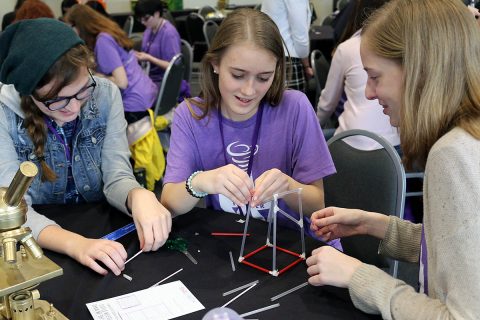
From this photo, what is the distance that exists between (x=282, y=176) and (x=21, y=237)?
0.75 metres

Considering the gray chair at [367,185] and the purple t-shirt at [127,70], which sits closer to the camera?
the gray chair at [367,185]

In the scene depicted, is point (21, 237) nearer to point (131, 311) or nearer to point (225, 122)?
point (131, 311)

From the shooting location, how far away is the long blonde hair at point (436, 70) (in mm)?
1015

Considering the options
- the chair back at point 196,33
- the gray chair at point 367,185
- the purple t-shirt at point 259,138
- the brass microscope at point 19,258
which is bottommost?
the chair back at point 196,33

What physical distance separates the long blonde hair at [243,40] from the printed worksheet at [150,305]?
73cm

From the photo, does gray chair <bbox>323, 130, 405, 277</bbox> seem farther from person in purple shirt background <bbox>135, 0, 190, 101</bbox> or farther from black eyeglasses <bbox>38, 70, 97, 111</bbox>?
person in purple shirt background <bbox>135, 0, 190, 101</bbox>

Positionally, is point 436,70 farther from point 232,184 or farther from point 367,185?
point 367,185

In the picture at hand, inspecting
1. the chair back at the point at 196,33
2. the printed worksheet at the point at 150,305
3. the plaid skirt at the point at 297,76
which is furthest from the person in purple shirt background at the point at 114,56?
the chair back at the point at 196,33

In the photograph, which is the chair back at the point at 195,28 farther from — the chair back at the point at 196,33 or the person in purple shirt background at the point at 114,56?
the person in purple shirt background at the point at 114,56

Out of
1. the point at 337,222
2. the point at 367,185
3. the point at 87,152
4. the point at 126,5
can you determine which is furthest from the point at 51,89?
the point at 126,5

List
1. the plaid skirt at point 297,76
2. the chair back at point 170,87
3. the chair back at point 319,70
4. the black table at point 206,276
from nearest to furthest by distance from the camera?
1. the black table at point 206,276
2. the chair back at point 319,70
3. the chair back at point 170,87
4. the plaid skirt at point 297,76

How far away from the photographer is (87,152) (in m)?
1.82

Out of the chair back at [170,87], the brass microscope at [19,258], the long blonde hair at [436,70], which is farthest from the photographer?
the chair back at [170,87]

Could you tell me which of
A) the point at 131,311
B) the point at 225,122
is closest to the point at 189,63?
the point at 225,122
